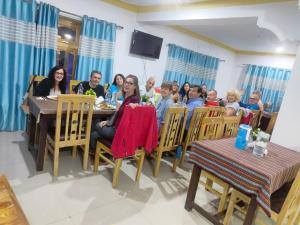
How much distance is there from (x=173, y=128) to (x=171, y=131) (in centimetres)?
4

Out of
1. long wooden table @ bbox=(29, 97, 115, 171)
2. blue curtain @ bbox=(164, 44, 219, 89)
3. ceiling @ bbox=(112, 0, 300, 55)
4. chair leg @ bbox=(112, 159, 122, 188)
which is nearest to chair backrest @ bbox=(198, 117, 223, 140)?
chair leg @ bbox=(112, 159, 122, 188)

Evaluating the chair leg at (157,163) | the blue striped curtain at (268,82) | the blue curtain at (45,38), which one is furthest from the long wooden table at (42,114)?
the blue striped curtain at (268,82)

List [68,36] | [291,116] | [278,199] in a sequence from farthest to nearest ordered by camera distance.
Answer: [68,36], [291,116], [278,199]

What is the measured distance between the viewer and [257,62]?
267 inches

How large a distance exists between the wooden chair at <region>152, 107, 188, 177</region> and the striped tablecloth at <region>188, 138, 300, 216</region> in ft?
2.10

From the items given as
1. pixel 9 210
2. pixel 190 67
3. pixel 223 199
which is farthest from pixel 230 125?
pixel 190 67

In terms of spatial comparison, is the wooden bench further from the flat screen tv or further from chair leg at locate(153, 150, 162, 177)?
the flat screen tv

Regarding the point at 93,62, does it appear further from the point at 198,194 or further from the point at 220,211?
the point at 220,211

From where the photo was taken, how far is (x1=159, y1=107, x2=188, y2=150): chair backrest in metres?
2.54

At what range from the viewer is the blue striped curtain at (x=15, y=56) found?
310 centimetres

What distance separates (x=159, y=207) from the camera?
2.12 metres

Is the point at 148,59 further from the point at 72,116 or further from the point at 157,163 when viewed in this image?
the point at 72,116

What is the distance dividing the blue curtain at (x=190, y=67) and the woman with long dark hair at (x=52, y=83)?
2914 mm

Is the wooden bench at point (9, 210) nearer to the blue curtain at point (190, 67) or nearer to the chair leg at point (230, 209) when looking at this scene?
the chair leg at point (230, 209)
